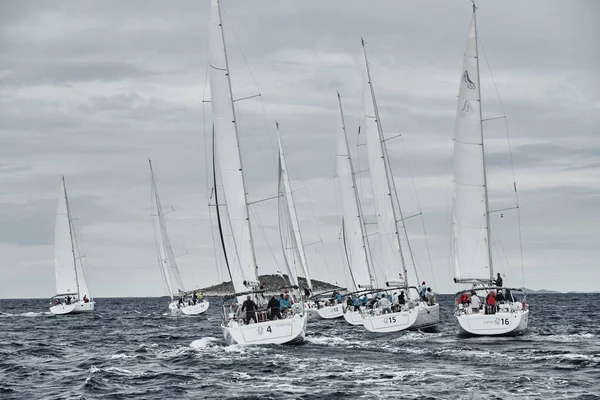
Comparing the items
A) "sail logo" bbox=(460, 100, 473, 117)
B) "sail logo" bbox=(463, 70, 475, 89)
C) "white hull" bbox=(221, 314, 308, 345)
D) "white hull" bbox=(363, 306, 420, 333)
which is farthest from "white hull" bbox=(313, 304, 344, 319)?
"white hull" bbox=(221, 314, 308, 345)

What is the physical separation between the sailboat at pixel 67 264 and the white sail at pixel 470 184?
175 ft

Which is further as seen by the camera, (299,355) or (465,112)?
(465,112)

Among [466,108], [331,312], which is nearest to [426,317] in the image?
[466,108]

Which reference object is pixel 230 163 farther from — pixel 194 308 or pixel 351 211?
pixel 194 308

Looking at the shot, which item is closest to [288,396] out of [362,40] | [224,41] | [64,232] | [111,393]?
[111,393]

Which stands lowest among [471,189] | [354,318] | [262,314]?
[354,318]

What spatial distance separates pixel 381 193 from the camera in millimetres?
55125

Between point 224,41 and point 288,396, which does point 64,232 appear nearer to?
point 224,41

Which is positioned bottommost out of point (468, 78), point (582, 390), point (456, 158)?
point (582, 390)

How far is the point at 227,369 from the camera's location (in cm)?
3189

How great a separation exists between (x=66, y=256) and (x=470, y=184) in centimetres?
5657

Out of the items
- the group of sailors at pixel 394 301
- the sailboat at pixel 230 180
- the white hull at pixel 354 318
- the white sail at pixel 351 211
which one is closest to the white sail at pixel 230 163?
the sailboat at pixel 230 180

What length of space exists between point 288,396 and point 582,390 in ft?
27.3

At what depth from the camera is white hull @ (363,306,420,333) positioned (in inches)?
1740
